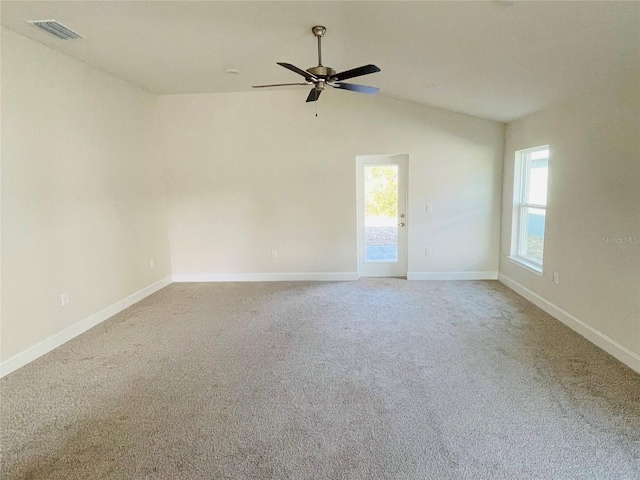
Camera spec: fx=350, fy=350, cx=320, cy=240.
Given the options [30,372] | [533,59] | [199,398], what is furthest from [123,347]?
[533,59]

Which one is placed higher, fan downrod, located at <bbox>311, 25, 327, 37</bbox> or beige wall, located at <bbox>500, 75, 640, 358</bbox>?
fan downrod, located at <bbox>311, 25, 327, 37</bbox>

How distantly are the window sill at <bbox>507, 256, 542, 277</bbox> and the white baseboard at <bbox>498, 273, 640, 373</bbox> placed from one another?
0.27 meters

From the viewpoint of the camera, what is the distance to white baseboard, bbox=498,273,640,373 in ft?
9.15

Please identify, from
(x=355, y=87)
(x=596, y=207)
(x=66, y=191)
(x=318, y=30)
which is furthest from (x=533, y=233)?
(x=66, y=191)

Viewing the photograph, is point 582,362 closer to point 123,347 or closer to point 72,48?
point 123,347

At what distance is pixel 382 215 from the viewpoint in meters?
5.54

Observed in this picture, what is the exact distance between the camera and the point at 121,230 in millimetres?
4438

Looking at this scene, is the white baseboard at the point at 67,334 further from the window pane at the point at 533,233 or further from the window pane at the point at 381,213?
the window pane at the point at 533,233

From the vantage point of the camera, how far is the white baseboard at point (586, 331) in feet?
9.15

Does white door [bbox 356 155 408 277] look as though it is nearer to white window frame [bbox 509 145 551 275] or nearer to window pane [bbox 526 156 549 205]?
white window frame [bbox 509 145 551 275]

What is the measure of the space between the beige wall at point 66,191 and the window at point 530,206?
5182 millimetres

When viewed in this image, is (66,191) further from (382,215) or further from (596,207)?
→ (596,207)

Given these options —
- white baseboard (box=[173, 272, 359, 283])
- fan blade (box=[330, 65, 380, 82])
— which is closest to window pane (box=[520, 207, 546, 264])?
white baseboard (box=[173, 272, 359, 283])

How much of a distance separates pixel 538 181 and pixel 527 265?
1.08 m
